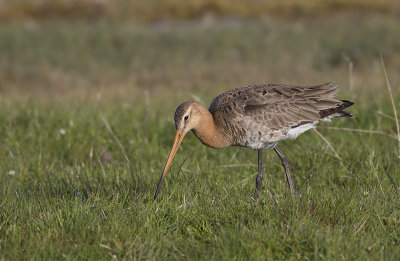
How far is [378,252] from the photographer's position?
13.0 ft

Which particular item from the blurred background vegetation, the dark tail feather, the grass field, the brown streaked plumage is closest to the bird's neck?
the brown streaked plumage

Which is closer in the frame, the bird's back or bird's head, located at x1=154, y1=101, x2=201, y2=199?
bird's head, located at x1=154, y1=101, x2=201, y2=199

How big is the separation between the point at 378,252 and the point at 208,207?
1.51m

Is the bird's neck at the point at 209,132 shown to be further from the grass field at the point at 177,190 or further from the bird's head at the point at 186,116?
the grass field at the point at 177,190

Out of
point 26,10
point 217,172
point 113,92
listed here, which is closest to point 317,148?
point 217,172

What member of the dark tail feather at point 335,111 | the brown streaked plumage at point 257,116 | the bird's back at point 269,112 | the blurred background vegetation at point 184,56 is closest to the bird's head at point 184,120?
the brown streaked plumage at point 257,116

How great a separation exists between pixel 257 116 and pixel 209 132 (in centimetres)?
55

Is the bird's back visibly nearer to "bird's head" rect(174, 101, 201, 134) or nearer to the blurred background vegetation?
"bird's head" rect(174, 101, 201, 134)

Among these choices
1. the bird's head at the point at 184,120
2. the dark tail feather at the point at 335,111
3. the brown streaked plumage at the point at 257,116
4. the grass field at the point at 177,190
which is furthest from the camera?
the dark tail feather at the point at 335,111

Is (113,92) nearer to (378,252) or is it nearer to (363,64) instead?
(363,64)

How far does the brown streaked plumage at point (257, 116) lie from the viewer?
5.68m

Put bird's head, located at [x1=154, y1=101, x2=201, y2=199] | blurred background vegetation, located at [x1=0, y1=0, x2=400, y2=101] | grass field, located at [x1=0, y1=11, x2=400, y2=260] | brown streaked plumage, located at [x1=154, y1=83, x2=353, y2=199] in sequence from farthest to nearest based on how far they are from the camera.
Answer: blurred background vegetation, located at [x1=0, y1=0, x2=400, y2=101] < brown streaked plumage, located at [x1=154, y1=83, x2=353, y2=199] < bird's head, located at [x1=154, y1=101, x2=201, y2=199] < grass field, located at [x1=0, y1=11, x2=400, y2=260]

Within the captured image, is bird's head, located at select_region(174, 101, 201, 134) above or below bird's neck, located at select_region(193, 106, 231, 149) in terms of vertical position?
above

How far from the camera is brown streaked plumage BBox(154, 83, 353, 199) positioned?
5684 millimetres
